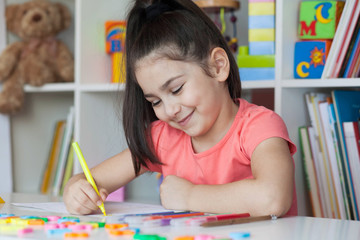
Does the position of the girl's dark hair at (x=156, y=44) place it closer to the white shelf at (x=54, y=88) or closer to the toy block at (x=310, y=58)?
the toy block at (x=310, y=58)

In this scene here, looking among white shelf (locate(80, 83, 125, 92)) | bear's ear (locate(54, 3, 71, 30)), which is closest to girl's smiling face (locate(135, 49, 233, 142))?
white shelf (locate(80, 83, 125, 92))

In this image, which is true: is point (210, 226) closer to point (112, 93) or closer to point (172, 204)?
point (172, 204)

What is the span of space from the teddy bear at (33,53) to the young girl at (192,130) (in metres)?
0.74

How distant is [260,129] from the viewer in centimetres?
117

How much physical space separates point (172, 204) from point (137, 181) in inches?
40.2

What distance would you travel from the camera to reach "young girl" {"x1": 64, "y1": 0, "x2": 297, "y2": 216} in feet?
3.42

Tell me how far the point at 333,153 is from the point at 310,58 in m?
0.26

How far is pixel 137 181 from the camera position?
2076 mm

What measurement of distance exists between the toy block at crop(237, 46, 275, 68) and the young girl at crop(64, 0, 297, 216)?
0.80 feet

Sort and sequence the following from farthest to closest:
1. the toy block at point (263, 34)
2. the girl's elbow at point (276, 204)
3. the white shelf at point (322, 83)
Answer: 1. the toy block at point (263, 34)
2. the white shelf at point (322, 83)
3. the girl's elbow at point (276, 204)

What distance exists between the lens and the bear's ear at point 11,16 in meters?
2.07

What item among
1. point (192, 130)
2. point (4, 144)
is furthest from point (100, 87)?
point (192, 130)

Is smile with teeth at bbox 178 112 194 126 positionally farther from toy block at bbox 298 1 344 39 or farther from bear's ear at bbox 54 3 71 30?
bear's ear at bbox 54 3 71 30

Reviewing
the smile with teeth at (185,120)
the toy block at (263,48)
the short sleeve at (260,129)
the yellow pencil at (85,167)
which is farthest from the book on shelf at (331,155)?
the yellow pencil at (85,167)
